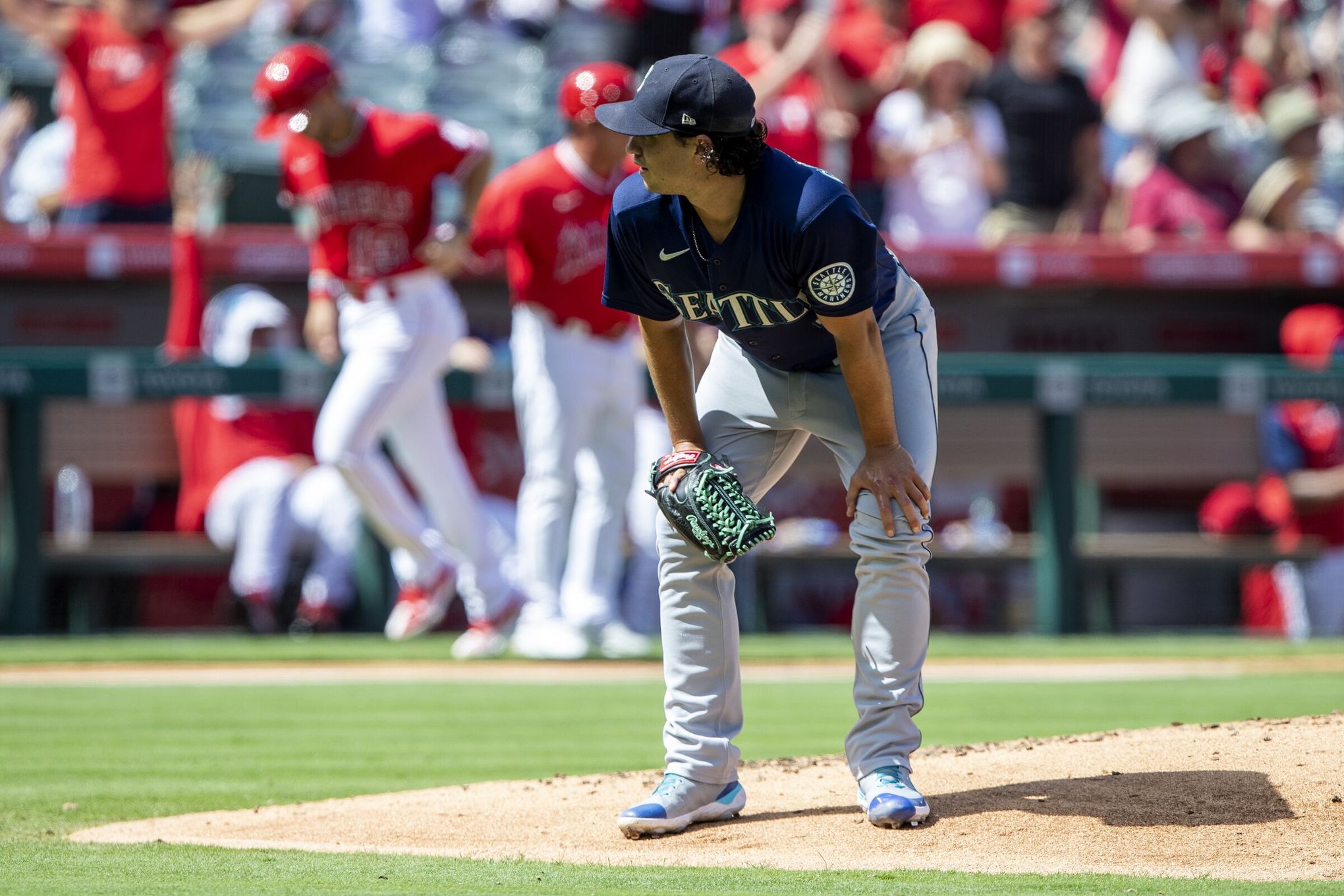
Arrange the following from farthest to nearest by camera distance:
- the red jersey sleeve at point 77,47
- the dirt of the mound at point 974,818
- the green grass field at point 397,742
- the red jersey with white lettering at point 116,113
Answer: the red jersey sleeve at point 77,47 → the red jersey with white lettering at point 116,113 → the dirt of the mound at point 974,818 → the green grass field at point 397,742

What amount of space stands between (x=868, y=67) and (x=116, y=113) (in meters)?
4.51

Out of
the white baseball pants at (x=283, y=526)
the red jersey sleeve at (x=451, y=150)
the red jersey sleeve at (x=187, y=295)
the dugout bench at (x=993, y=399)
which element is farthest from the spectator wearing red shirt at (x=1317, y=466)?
the red jersey sleeve at (x=187, y=295)

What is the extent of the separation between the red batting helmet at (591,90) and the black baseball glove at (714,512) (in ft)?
13.0

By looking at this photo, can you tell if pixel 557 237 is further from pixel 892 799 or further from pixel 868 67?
pixel 892 799

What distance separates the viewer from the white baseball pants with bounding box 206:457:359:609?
8672 mm

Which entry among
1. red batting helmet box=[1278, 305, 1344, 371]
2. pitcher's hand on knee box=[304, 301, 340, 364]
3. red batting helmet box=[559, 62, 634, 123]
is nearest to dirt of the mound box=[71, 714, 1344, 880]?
red batting helmet box=[559, 62, 634, 123]

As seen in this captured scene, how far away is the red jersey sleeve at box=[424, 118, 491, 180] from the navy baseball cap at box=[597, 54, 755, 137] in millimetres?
4430

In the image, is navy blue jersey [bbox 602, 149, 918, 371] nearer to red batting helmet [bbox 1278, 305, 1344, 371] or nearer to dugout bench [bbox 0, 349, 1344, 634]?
dugout bench [bbox 0, 349, 1344, 634]

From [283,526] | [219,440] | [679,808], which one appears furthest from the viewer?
[219,440]

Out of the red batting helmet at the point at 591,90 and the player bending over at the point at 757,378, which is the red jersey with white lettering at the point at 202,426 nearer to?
the red batting helmet at the point at 591,90

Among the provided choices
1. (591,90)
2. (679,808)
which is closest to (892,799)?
(679,808)

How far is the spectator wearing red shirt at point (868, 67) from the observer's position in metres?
10.5

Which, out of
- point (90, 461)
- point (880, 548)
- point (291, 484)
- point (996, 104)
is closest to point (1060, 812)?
point (880, 548)

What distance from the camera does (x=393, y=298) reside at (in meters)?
7.64
